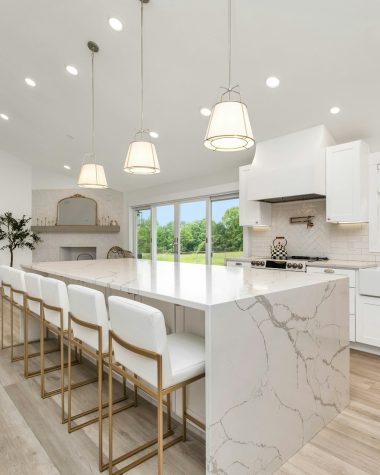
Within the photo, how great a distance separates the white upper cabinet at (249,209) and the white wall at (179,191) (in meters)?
0.56

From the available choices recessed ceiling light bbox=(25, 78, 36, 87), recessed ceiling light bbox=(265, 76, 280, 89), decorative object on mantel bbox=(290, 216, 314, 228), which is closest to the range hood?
decorative object on mantel bbox=(290, 216, 314, 228)

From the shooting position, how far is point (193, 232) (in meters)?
6.23

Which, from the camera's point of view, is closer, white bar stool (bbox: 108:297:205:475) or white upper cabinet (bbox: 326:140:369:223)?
white bar stool (bbox: 108:297:205:475)

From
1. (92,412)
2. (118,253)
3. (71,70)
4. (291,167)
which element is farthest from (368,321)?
(118,253)

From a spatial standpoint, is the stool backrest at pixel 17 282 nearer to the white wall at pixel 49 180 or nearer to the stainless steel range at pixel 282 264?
the stainless steel range at pixel 282 264

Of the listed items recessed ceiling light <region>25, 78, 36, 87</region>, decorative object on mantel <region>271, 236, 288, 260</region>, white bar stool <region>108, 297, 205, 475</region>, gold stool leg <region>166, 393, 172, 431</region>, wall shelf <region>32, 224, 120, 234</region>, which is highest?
recessed ceiling light <region>25, 78, 36, 87</region>

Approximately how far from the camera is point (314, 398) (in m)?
1.89

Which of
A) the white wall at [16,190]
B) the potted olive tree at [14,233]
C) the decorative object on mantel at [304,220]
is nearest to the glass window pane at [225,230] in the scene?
the decorative object on mantel at [304,220]

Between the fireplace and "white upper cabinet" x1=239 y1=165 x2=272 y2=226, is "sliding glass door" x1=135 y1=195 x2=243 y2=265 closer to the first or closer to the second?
"white upper cabinet" x1=239 y1=165 x2=272 y2=226

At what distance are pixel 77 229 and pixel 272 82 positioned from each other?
5.94 meters

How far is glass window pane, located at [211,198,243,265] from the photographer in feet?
17.9

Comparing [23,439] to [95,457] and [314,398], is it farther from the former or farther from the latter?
[314,398]

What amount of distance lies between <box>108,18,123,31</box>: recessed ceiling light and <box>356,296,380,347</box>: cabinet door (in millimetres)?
3693

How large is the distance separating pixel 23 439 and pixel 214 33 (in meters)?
3.48
